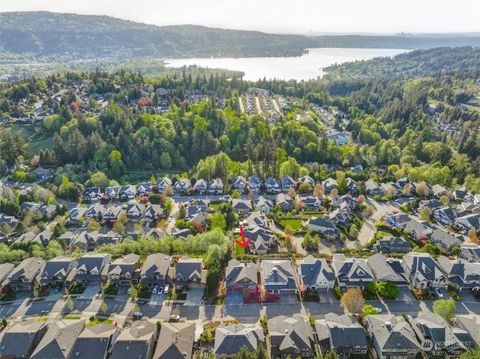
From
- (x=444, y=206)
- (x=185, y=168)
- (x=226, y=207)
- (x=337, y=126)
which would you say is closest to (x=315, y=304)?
(x=226, y=207)

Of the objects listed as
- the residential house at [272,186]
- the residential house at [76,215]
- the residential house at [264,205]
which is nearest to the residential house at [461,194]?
the residential house at [272,186]

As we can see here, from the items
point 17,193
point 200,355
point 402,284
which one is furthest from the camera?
point 17,193

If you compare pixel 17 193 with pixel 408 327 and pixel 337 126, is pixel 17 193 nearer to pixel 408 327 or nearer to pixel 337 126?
pixel 408 327

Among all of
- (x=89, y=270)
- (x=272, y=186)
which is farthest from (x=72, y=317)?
(x=272, y=186)

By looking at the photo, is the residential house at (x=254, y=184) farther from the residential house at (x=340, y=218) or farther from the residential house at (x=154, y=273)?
the residential house at (x=154, y=273)

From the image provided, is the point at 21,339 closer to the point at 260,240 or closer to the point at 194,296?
the point at 194,296

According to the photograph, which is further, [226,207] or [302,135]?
[302,135]
